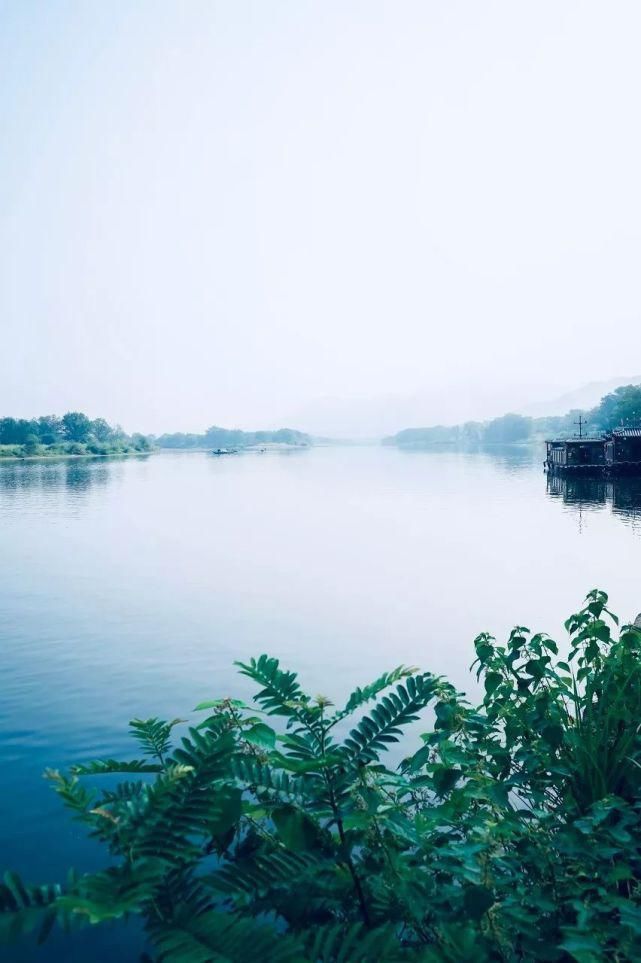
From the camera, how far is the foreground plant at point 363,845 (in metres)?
2.48

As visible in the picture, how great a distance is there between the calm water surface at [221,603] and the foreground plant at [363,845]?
306cm

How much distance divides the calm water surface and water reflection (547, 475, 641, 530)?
582 millimetres

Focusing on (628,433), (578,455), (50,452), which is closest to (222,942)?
(628,433)

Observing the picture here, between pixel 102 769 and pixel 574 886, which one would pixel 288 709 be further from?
pixel 574 886

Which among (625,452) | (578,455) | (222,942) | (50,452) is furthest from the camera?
(50,452)

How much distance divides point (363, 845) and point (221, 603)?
54.0 ft

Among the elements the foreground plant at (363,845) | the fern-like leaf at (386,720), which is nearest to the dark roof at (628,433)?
the foreground plant at (363,845)

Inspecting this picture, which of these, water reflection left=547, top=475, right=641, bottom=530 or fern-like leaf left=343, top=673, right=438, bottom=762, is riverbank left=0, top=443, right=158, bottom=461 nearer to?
water reflection left=547, top=475, right=641, bottom=530

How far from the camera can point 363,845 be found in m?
3.77

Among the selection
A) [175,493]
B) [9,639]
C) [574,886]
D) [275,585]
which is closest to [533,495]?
[175,493]

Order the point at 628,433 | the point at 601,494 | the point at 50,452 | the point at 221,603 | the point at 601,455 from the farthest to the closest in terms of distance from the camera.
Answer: the point at 50,452 < the point at 601,455 < the point at 628,433 < the point at 601,494 < the point at 221,603

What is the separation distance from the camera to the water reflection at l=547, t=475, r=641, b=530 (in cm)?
4250

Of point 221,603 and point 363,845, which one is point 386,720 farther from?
point 221,603

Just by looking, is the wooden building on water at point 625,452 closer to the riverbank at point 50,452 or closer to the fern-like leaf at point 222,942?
the fern-like leaf at point 222,942
